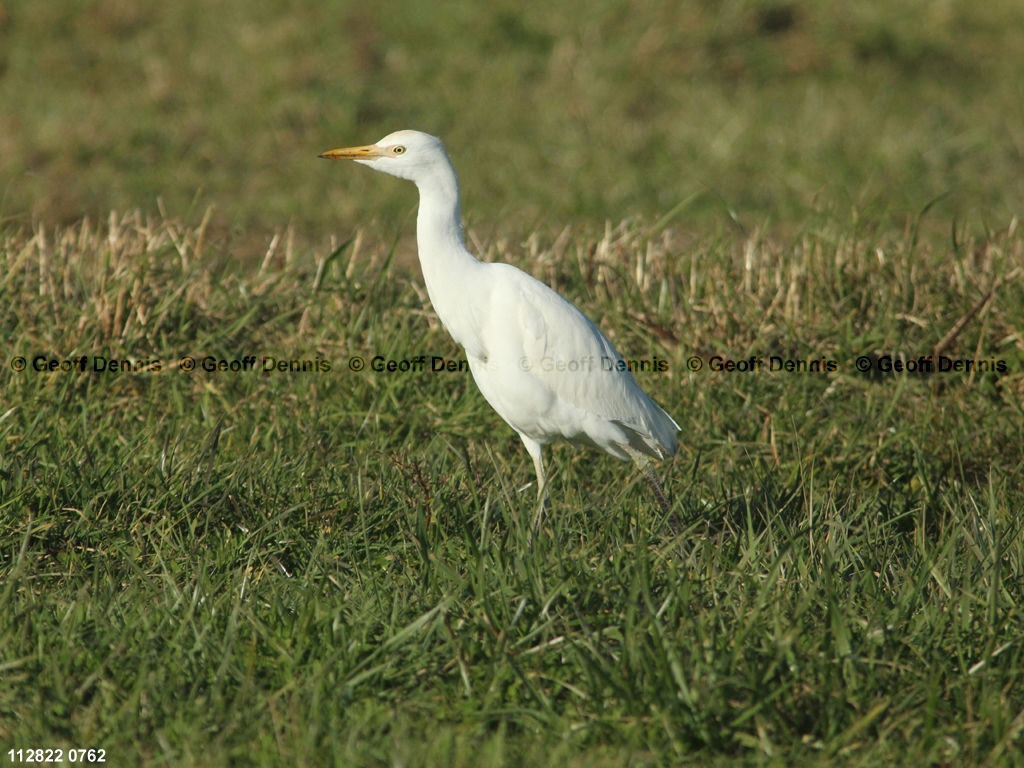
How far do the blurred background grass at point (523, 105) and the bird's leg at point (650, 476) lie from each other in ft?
10.3

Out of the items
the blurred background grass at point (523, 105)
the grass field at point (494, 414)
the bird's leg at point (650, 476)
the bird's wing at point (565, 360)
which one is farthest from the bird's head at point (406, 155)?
the blurred background grass at point (523, 105)

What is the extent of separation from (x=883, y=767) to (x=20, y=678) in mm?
1862

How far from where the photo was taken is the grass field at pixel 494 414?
2482 millimetres

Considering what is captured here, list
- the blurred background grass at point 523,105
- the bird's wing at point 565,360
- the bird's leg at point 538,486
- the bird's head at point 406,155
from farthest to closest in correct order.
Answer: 1. the blurred background grass at point 523,105
2. the bird's wing at point 565,360
3. the bird's head at point 406,155
4. the bird's leg at point 538,486

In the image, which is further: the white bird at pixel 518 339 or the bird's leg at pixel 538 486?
A: the white bird at pixel 518 339

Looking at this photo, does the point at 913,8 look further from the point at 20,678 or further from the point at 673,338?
the point at 20,678

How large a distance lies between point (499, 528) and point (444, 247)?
2.92ft

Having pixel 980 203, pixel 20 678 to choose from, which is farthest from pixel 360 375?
pixel 980 203

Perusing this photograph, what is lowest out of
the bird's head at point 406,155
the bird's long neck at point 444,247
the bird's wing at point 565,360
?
the bird's wing at point 565,360

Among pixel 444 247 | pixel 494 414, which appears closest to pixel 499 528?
pixel 444 247

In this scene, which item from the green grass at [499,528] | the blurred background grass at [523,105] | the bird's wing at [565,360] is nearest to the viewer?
the green grass at [499,528]

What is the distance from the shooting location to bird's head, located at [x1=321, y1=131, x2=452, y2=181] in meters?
3.47

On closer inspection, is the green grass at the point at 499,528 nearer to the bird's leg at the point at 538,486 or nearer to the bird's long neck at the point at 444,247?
the bird's leg at the point at 538,486

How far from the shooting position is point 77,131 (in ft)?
25.2
